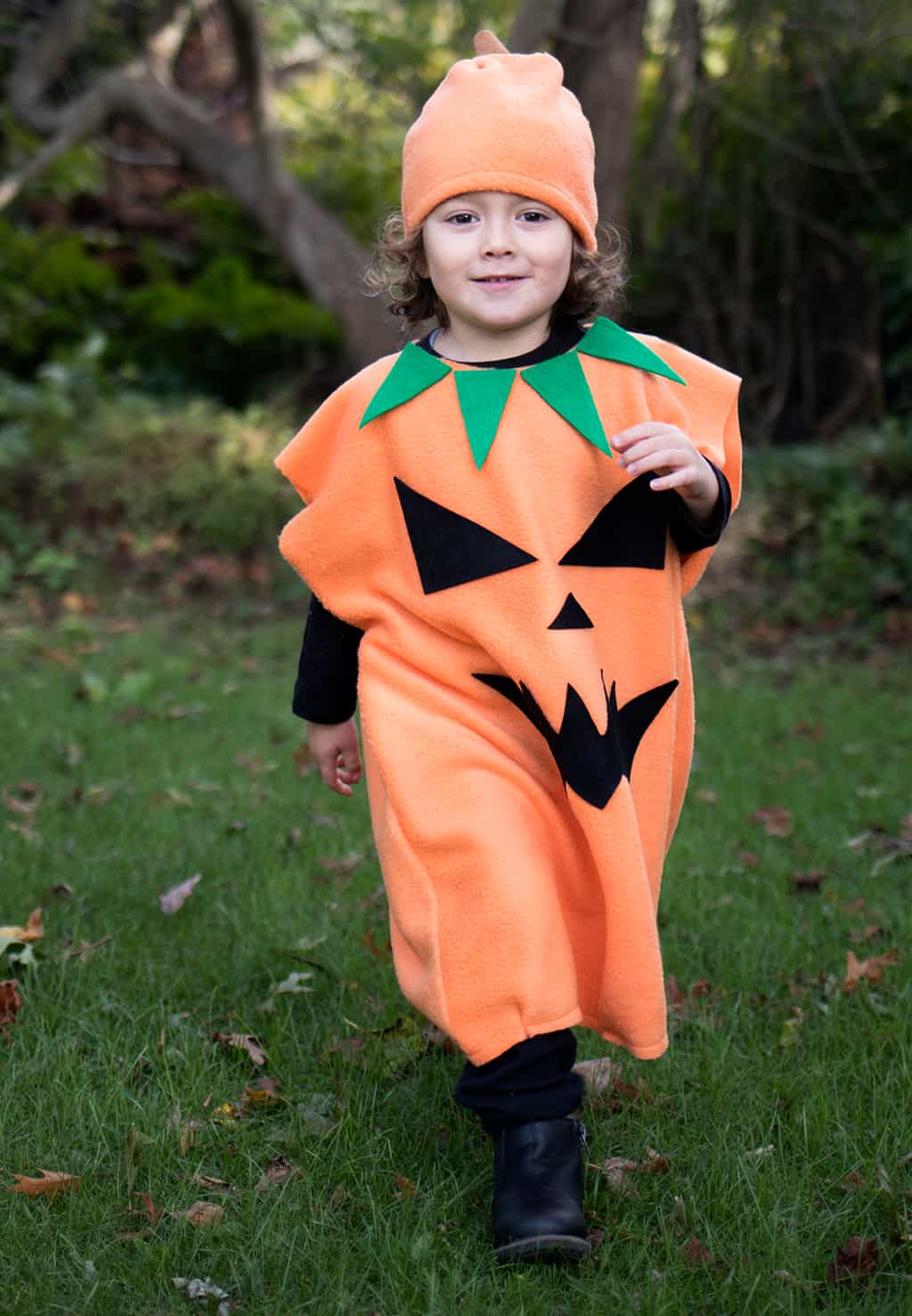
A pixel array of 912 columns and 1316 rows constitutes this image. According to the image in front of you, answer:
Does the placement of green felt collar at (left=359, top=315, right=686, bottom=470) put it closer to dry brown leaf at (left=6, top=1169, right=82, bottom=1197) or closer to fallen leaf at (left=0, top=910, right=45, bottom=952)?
dry brown leaf at (left=6, top=1169, right=82, bottom=1197)

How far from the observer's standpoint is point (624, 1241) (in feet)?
7.31

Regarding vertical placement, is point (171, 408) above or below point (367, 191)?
below

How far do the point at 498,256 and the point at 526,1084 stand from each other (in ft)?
4.42

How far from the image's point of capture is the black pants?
2215 mm

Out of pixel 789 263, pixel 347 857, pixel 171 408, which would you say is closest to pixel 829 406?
pixel 789 263

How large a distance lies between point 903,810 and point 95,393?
725cm

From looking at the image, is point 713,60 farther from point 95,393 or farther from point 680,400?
point 680,400

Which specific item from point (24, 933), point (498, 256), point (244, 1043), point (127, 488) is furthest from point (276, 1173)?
point (127, 488)

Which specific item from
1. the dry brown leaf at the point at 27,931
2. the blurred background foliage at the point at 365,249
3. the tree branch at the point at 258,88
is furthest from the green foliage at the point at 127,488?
the dry brown leaf at the point at 27,931

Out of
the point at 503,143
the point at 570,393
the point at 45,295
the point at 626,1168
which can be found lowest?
the point at 626,1168

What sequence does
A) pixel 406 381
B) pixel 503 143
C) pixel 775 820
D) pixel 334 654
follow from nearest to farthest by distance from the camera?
1. pixel 503 143
2. pixel 406 381
3. pixel 334 654
4. pixel 775 820

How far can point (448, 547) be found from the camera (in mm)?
2281

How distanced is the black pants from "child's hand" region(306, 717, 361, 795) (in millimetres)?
638

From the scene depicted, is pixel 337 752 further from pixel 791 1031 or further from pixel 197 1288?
pixel 791 1031
